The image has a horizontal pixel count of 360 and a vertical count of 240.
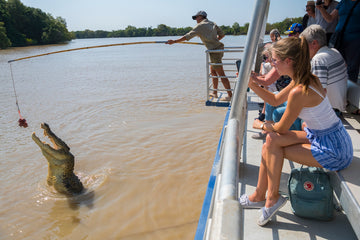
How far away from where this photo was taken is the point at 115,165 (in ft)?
17.0

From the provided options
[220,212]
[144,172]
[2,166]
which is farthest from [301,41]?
[2,166]

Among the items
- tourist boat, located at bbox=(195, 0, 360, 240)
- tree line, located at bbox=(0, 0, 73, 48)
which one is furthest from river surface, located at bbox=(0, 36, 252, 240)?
tree line, located at bbox=(0, 0, 73, 48)

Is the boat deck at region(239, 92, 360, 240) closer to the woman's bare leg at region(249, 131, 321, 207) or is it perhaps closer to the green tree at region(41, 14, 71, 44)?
the woman's bare leg at region(249, 131, 321, 207)

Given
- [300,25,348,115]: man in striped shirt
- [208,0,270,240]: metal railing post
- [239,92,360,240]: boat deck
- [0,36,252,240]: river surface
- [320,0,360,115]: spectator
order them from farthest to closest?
[0,36,252,240]: river surface → [320,0,360,115]: spectator → [300,25,348,115]: man in striped shirt → [239,92,360,240]: boat deck → [208,0,270,240]: metal railing post

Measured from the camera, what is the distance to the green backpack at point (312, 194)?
198 cm

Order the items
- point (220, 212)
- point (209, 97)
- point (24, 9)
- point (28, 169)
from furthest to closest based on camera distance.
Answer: point (24, 9)
point (209, 97)
point (28, 169)
point (220, 212)

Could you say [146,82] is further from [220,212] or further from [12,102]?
[220,212]

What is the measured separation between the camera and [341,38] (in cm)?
354

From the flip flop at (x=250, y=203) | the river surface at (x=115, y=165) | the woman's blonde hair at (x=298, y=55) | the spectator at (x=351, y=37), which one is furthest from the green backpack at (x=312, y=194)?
the spectator at (x=351, y=37)

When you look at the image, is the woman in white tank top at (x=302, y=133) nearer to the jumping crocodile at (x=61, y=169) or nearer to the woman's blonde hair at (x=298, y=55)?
the woman's blonde hair at (x=298, y=55)

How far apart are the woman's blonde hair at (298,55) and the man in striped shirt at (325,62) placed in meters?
0.82

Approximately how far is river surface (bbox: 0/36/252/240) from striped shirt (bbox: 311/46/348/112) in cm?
221

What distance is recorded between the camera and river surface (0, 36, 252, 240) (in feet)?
12.1

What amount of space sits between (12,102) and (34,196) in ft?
25.0
